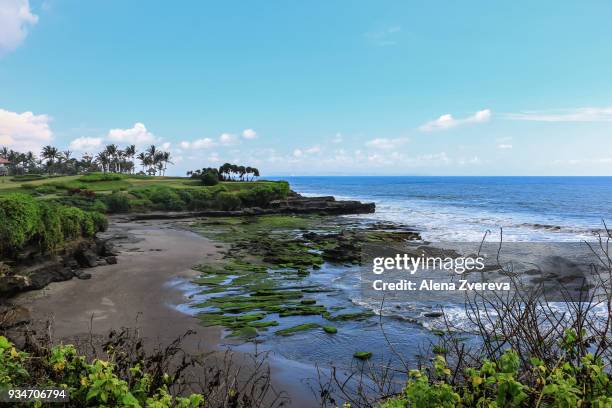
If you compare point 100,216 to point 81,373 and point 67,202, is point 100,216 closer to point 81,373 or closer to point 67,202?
point 67,202

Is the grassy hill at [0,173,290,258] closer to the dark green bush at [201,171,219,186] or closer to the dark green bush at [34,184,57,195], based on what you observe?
the dark green bush at [34,184,57,195]

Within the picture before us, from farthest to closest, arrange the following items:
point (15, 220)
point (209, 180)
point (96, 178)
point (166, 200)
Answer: point (209, 180)
point (96, 178)
point (166, 200)
point (15, 220)

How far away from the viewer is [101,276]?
22328 millimetres

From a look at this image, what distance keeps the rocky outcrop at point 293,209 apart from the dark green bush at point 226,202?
202 cm

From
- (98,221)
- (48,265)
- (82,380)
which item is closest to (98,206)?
(98,221)

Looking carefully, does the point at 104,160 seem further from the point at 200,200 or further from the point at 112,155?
the point at 200,200

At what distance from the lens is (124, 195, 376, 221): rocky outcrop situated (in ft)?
188

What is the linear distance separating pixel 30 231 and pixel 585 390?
23.2 metres

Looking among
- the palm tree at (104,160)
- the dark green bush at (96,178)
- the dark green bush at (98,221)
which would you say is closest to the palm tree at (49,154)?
the palm tree at (104,160)

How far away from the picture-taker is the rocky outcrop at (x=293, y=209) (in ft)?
188

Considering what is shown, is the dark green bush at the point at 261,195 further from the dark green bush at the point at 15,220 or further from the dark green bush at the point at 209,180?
the dark green bush at the point at 15,220

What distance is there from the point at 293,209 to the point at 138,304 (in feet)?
166

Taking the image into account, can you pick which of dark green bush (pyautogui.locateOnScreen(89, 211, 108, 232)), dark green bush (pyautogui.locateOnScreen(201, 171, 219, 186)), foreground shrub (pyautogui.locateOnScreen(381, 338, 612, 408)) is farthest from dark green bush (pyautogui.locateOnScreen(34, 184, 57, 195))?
foreground shrub (pyautogui.locateOnScreen(381, 338, 612, 408))

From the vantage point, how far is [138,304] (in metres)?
18.0
